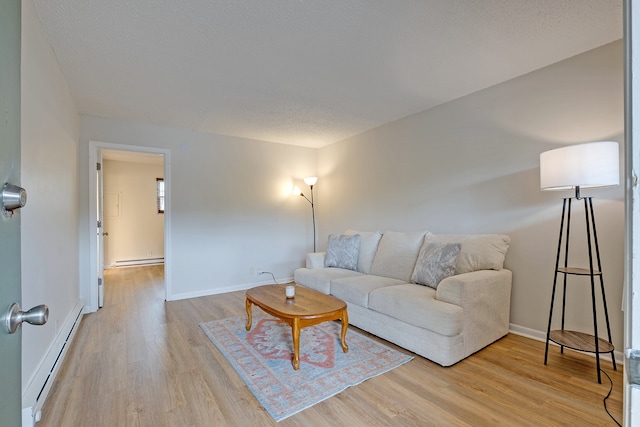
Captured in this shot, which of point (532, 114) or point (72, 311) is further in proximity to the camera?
point (72, 311)

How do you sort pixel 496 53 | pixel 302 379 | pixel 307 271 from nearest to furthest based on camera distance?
pixel 302 379
pixel 496 53
pixel 307 271

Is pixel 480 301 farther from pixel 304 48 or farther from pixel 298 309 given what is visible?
pixel 304 48

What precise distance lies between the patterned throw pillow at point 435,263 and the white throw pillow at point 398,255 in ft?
0.83

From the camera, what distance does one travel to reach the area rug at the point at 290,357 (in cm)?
189

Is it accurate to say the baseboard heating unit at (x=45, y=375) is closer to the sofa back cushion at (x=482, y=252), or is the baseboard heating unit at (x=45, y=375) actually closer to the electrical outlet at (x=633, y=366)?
the electrical outlet at (x=633, y=366)

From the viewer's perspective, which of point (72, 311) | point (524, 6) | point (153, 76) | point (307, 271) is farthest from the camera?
point (307, 271)

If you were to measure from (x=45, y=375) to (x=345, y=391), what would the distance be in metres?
1.90

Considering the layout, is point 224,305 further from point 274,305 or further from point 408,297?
point 408,297

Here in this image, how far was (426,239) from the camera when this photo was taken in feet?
10.5

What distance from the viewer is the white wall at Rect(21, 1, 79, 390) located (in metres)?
1.70

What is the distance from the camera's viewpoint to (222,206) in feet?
14.7

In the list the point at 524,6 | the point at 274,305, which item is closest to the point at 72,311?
the point at 274,305

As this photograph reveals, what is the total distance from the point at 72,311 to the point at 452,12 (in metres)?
4.11

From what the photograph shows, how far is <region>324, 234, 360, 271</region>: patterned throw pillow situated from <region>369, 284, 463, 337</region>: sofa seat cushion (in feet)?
3.22
